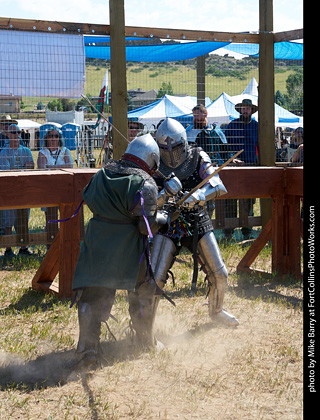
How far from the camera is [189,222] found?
5078 mm

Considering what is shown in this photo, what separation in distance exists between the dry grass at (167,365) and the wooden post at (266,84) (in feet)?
7.27

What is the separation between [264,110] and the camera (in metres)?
7.58

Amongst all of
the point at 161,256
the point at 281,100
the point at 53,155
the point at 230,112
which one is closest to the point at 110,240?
the point at 161,256

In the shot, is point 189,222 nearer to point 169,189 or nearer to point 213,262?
point 213,262

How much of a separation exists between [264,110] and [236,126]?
78 cm

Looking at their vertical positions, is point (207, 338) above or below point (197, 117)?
below

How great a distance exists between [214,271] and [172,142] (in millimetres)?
1169

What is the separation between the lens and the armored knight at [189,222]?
494 centimetres

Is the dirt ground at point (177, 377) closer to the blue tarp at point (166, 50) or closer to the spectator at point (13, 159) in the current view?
the spectator at point (13, 159)

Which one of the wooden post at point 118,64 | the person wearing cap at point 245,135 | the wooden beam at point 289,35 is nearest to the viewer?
the wooden post at point 118,64

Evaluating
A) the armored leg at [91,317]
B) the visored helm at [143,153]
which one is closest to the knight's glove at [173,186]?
the visored helm at [143,153]

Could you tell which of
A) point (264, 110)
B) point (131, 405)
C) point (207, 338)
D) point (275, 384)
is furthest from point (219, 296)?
point (264, 110)

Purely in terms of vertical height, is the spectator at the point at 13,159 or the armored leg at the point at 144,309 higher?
the spectator at the point at 13,159
